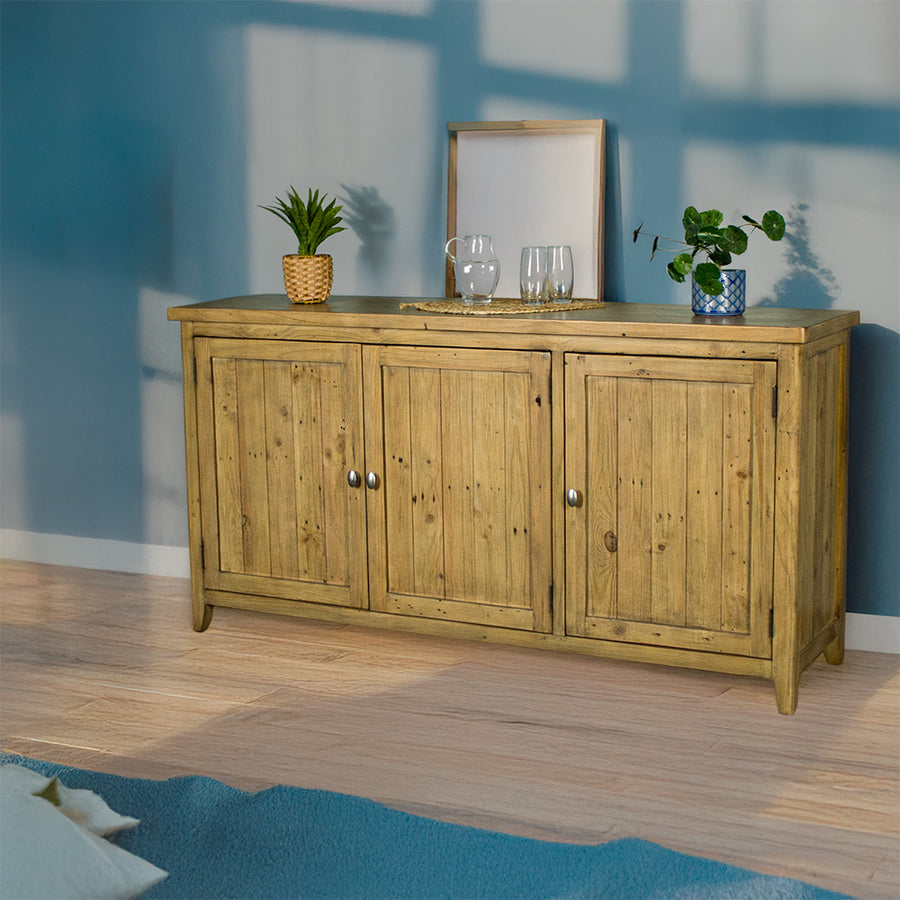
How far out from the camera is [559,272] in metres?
3.30

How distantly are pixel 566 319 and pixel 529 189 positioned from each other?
0.62m

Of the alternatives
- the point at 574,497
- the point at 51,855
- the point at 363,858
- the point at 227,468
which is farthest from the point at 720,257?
the point at 51,855

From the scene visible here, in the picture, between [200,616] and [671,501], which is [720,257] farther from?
[200,616]

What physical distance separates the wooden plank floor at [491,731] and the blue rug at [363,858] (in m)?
0.08

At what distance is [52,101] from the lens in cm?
412

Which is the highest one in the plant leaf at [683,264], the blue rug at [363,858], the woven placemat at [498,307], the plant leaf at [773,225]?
the plant leaf at [773,225]

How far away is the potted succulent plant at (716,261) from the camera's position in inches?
118

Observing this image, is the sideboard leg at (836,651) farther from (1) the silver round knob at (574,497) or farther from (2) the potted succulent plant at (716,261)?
(2) the potted succulent plant at (716,261)

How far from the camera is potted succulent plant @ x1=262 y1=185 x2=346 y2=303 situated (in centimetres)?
348

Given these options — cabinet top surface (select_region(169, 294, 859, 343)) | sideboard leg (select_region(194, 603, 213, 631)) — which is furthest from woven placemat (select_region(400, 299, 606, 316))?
sideboard leg (select_region(194, 603, 213, 631))

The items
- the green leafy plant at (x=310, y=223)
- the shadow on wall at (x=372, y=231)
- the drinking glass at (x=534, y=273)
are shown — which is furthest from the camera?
the shadow on wall at (x=372, y=231)

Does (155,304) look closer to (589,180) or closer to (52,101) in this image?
(52,101)

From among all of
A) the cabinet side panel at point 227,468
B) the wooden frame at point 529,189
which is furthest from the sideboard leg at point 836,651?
the cabinet side panel at point 227,468

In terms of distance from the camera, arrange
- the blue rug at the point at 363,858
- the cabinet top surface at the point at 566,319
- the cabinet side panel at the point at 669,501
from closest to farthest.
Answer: the blue rug at the point at 363,858, the cabinet top surface at the point at 566,319, the cabinet side panel at the point at 669,501
